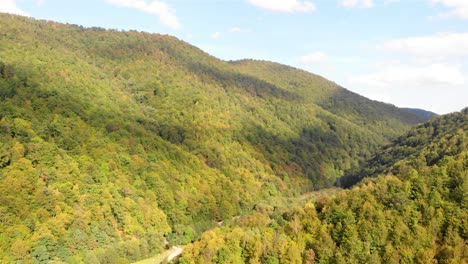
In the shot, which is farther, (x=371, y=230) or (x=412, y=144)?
(x=412, y=144)

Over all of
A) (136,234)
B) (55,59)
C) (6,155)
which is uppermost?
(55,59)

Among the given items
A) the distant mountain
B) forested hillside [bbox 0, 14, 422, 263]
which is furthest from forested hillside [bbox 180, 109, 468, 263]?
the distant mountain

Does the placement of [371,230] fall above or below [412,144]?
below

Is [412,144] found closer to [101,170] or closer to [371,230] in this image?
[371,230]

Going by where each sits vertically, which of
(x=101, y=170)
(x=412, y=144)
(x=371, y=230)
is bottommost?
(x=371, y=230)

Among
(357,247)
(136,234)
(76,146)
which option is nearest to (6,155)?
(76,146)

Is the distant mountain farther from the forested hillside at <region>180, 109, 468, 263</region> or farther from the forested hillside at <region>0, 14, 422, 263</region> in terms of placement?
the forested hillside at <region>180, 109, 468, 263</region>

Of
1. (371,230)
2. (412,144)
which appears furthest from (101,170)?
(412,144)

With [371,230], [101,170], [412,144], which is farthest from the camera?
[412,144]

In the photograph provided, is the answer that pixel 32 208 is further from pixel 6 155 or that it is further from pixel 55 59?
pixel 55 59
